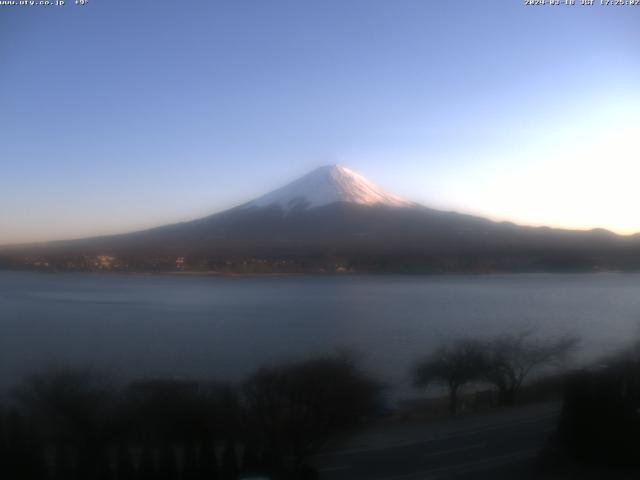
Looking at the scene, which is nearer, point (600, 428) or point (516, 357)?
point (600, 428)

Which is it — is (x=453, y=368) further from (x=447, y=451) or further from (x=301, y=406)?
(x=301, y=406)

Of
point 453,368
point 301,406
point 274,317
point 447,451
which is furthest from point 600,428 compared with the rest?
point 274,317

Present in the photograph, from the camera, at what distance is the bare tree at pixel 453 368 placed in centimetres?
575

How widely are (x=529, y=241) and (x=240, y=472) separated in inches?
342

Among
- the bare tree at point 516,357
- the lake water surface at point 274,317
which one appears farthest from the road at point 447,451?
the lake water surface at point 274,317

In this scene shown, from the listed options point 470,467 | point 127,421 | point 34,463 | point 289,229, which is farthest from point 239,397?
point 289,229

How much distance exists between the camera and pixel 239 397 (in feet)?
13.4

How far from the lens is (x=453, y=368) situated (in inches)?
232

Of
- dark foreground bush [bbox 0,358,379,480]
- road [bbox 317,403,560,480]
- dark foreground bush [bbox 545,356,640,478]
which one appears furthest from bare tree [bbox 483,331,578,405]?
dark foreground bush [bbox 0,358,379,480]

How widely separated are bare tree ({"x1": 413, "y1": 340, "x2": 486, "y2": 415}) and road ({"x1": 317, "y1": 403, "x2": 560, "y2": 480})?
984 mm

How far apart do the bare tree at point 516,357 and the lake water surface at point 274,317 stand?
0.27m

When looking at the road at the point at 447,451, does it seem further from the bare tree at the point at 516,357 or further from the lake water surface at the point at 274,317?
the lake water surface at the point at 274,317

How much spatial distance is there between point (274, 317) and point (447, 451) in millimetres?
5947

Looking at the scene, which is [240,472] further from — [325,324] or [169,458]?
[325,324]
